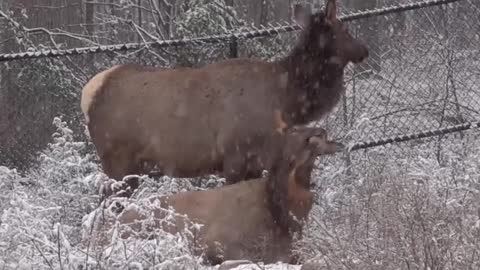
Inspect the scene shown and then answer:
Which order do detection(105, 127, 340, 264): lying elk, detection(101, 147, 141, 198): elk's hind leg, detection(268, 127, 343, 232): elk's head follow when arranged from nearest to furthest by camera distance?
detection(105, 127, 340, 264): lying elk
detection(268, 127, 343, 232): elk's head
detection(101, 147, 141, 198): elk's hind leg

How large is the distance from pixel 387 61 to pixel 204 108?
2.76 metres

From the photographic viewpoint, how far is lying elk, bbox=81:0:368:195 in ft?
27.3

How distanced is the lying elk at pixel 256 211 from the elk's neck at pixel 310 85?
3.61ft

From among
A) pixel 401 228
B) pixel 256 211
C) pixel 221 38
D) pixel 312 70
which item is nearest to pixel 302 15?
pixel 312 70

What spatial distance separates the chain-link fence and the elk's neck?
98 centimetres

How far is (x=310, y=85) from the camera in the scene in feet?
28.9

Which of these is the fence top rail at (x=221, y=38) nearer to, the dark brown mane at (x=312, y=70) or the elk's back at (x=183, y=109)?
the dark brown mane at (x=312, y=70)

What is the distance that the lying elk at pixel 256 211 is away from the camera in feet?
22.1

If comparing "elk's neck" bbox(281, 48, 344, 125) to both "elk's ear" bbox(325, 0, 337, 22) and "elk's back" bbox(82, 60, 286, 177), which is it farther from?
"elk's ear" bbox(325, 0, 337, 22)

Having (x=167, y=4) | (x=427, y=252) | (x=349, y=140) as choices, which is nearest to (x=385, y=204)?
Result: (x=427, y=252)

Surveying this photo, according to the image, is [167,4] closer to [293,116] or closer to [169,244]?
[293,116]

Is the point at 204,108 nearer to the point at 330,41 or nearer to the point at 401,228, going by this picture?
the point at 330,41

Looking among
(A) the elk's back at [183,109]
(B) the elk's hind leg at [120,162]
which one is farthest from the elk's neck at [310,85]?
(B) the elk's hind leg at [120,162]

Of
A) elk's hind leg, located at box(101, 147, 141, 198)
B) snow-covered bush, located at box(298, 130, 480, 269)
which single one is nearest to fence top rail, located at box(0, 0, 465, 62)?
elk's hind leg, located at box(101, 147, 141, 198)
